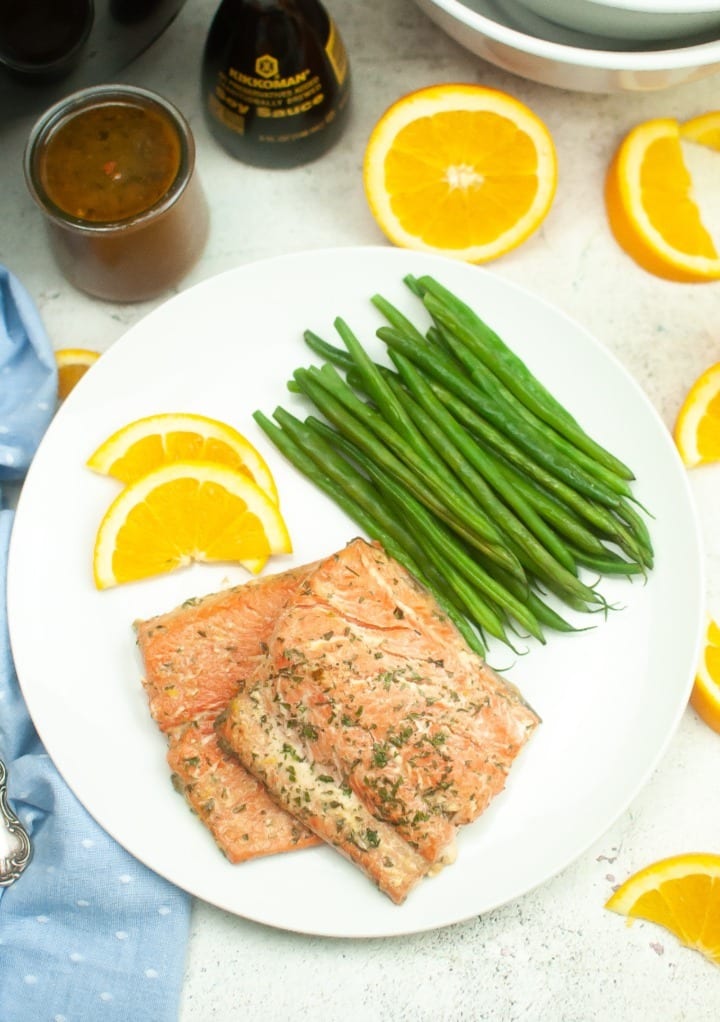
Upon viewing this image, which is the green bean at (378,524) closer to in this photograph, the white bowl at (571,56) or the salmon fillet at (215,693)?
the salmon fillet at (215,693)

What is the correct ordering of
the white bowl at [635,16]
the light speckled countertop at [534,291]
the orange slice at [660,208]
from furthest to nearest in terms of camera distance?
the orange slice at [660,208]
the light speckled countertop at [534,291]
the white bowl at [635,16]

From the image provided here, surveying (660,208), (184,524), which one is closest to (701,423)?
(660,208)

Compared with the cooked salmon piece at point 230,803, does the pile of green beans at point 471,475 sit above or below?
above

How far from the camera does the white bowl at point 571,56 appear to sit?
3020mm

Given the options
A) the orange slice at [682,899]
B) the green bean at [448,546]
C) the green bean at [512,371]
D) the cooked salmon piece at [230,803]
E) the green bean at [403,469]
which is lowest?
the cooked salmon piece at [230,803]

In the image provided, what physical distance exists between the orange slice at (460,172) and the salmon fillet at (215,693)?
121 centimetres

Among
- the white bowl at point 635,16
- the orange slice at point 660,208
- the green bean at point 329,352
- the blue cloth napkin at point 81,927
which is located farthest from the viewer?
the orange slice at point 660,208

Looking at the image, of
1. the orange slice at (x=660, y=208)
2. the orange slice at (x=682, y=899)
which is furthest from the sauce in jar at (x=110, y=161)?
the orange slice at (x=682, y=899)

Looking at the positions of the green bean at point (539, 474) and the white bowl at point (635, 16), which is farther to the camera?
the green bean at point (539, 474)

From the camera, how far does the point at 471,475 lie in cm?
331

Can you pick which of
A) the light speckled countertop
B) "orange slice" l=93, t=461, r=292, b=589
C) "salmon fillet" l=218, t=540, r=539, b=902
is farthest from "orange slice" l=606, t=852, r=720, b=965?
"orange slice" l=93, t=461, r=292, b=589

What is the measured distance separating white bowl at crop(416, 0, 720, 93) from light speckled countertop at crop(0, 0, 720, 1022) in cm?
69

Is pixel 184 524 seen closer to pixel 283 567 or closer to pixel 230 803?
pixel 283 567

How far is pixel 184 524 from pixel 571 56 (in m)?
1.71
